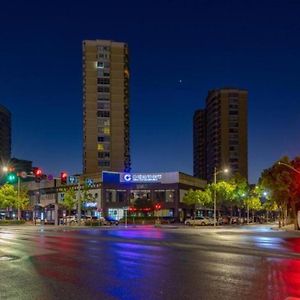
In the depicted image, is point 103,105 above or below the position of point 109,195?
above

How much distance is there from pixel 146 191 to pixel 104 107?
39.0m

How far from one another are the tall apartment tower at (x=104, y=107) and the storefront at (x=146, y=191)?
29104mm

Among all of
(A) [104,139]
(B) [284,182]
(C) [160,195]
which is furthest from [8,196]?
(B) [284,182]

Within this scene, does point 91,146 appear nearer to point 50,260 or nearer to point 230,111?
point 230,111

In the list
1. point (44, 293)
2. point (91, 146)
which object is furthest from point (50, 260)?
point (91, 146)

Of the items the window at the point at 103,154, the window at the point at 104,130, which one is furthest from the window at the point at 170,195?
the window at the point at 104,130

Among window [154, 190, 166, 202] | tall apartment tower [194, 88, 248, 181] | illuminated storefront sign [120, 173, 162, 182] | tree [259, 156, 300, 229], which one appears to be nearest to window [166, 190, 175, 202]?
window [154, 190, 166, 202]

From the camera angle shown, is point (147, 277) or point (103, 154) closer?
point (147, 277)

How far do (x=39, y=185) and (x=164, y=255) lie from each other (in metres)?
115

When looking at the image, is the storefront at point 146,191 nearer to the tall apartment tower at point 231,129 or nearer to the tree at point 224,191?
the tree at point 224,191

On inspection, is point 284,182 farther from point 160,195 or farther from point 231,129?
point 231,129

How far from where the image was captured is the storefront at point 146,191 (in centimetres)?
11262

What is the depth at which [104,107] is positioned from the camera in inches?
5782

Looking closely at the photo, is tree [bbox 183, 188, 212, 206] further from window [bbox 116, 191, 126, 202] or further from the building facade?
window [bbox 116, 191, 126, 202]
